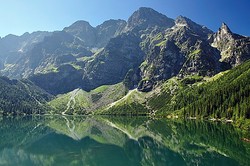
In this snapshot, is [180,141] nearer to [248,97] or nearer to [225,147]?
[225,147]

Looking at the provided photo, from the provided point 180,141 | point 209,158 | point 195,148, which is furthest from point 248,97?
point 209,158

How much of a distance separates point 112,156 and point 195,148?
28.7 meters

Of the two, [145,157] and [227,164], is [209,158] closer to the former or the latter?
[227,164]

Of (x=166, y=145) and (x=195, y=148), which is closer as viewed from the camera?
(x=195, y=148)

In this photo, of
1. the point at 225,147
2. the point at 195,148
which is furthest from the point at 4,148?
the point at 225,147

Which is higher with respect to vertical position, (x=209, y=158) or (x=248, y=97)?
(x=248, y=97)

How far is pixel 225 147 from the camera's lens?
309ft

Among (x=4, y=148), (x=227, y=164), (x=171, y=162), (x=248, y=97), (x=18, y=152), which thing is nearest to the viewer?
(x=227, y=164)

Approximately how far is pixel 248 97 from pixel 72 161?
14415 cm

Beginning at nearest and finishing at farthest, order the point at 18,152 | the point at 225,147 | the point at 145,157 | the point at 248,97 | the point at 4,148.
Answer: the point at 145,157 < the point at 225,147 < the point at 18,152 < the point at 4,148 < the point at 248,97

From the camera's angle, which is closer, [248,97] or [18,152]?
[18,152]

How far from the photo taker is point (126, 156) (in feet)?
287

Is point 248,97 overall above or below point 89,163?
above

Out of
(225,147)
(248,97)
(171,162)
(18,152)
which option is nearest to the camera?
(171,162)
